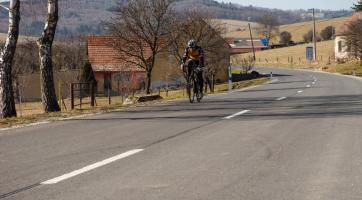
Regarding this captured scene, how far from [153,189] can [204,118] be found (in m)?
7.11

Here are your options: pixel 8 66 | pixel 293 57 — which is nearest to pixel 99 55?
pixel 8 66

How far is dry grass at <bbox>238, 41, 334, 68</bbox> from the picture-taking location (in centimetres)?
10750

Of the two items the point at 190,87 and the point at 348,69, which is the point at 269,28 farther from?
the point at 190,87

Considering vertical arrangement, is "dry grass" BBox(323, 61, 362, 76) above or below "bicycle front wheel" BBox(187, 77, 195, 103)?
above

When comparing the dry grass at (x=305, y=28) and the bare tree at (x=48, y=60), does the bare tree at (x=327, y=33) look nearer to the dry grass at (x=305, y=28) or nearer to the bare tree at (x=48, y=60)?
the dry grass at (x=305, y=28)

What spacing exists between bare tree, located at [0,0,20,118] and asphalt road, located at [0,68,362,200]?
5294mm

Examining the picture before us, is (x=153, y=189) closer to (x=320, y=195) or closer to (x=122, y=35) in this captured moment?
(x=320, y=195)

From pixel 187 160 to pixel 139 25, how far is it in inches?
1276

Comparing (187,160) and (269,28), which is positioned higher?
(269,28)

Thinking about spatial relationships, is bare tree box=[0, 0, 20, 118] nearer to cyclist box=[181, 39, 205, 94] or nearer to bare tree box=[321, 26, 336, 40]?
cyclist box=[181, 39, 205, 94]

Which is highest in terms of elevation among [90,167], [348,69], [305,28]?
[305,28]

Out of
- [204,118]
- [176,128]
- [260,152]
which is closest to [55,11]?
[204,118]

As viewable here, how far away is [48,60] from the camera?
18.9 metres

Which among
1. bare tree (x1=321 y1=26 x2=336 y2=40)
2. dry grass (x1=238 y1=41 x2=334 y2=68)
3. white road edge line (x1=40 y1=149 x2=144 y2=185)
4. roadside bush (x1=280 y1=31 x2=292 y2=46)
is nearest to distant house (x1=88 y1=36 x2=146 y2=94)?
dry grass (x1=238 y1=41 x2=334 y2=68)
